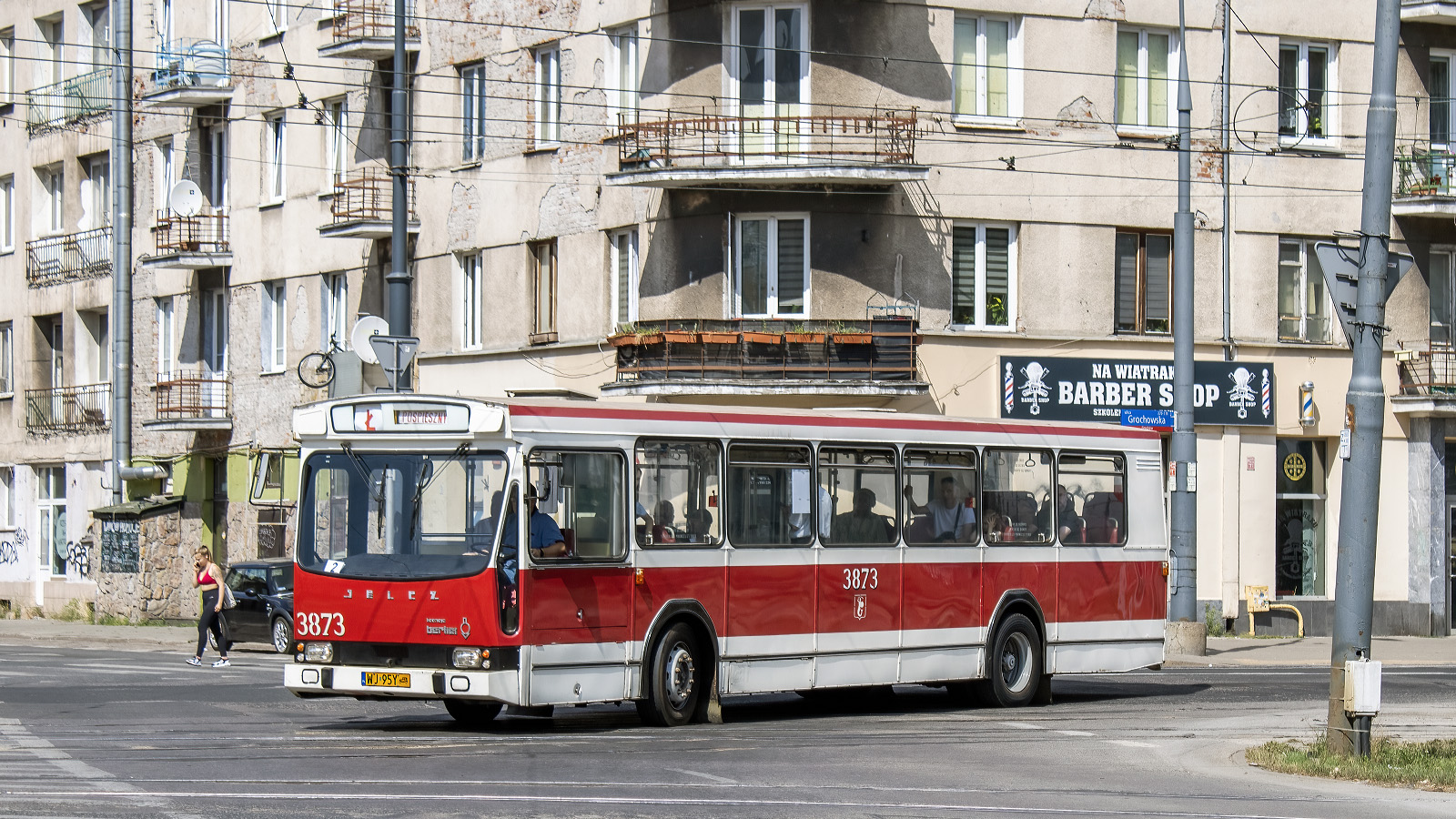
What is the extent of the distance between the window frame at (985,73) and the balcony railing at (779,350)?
3.67 metres

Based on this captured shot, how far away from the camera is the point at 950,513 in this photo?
1886 centimetres

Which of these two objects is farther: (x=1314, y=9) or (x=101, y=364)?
(x=101, y=364)

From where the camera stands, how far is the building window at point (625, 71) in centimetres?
3256

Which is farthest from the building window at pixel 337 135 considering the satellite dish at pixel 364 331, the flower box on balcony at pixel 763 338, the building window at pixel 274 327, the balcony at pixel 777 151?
the flower box on balcony at pixel 763 338

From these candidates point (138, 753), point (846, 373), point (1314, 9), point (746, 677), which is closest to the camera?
point (138, 753)

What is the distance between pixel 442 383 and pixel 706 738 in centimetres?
2207

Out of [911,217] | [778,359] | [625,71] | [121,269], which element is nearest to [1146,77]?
[911,217]

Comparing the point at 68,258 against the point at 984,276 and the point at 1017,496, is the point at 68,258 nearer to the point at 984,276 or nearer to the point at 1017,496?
the point at 984,276

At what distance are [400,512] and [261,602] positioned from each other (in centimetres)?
1590

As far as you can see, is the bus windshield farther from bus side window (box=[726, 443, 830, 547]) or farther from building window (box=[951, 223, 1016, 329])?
building window (box=[951, 223, 1016, 329])

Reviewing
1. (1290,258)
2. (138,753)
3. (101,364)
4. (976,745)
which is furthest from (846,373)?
(101,364)

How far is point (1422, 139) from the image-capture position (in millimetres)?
34406

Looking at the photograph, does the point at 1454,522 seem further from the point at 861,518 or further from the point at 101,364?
the point at 101,364

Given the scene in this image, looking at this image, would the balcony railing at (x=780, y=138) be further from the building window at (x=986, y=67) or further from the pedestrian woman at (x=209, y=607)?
the pedestrian woman at (x=209, y=607)
